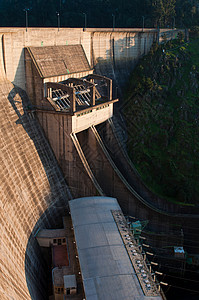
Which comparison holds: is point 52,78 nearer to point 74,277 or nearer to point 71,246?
point 71,246

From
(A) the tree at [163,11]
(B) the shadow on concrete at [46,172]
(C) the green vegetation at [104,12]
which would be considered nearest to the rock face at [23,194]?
(B) the shadow on concrete at [46,172]

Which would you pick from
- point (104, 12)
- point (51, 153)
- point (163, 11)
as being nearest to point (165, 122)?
point (51, 153)

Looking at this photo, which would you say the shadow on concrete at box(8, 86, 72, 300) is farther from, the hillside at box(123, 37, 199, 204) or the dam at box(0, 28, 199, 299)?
the hillside at box(123, 37, 199, 204)

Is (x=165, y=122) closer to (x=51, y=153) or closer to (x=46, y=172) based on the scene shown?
(x=51, y=153)

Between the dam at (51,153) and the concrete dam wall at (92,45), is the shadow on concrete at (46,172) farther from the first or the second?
the concrete dam wall at (92,45)

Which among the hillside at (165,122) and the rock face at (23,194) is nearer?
the rock face at (23,194)

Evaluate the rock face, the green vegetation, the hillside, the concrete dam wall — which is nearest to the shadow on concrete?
the rock face
